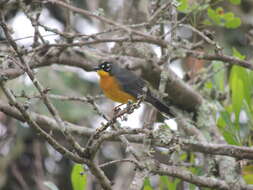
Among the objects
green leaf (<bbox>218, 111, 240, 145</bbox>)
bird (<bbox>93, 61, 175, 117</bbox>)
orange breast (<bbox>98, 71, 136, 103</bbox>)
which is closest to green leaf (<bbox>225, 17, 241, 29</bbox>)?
green leaf (<bbox>218, 111, 240, 145</bbox>)

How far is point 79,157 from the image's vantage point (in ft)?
8.74

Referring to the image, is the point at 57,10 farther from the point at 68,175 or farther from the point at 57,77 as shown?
the point at 68,175

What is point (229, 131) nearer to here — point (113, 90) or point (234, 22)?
point (234, 22)

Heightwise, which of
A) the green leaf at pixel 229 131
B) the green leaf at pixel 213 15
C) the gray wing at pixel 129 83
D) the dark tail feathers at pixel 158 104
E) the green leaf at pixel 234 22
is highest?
the gray wing at pixel 129 83

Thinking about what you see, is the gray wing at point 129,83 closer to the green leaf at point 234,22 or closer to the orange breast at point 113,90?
the orange breast at point 113,90

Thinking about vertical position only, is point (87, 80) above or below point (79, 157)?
above

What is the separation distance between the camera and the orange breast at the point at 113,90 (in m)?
5.50

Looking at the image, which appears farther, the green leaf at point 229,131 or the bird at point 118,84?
the bird at point 118,84

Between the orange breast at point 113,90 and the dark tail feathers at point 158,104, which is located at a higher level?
the orange breast at point 113,90

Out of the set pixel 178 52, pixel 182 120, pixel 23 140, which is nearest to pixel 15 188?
pixel 23 140

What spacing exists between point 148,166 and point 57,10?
4.60 m

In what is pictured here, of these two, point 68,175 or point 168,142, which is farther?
point 68,175

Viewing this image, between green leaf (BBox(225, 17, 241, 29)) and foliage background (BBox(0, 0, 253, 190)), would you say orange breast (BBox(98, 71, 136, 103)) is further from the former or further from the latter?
green leaf (BBox(225, 17, 241, 29))

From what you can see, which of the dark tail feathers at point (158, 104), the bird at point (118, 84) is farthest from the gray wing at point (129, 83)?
the dark tail feathers at point (158, 104)
